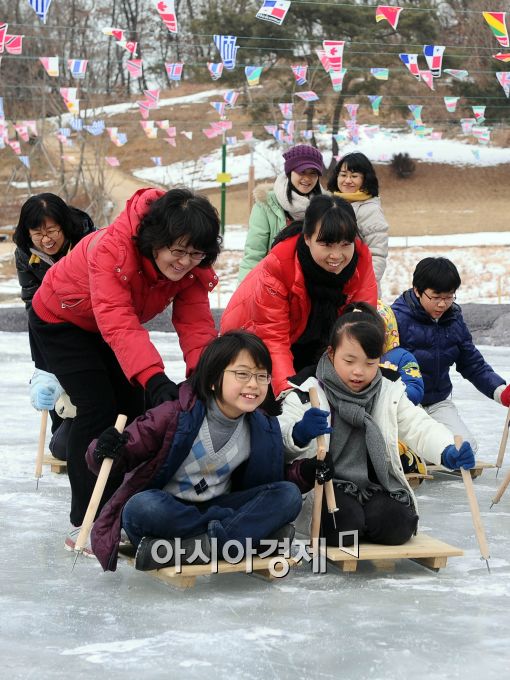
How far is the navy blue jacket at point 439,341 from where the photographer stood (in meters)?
4.85

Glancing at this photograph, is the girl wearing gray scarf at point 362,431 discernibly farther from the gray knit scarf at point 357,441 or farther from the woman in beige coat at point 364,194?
the woman in beige coat at point 364,194

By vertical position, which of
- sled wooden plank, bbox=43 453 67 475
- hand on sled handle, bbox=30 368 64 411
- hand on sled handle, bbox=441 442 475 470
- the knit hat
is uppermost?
the knit hat

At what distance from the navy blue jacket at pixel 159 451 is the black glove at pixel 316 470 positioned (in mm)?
123

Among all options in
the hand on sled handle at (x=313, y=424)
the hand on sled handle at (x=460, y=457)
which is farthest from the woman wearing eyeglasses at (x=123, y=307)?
the hand on sled handle at (x=460, y=457)

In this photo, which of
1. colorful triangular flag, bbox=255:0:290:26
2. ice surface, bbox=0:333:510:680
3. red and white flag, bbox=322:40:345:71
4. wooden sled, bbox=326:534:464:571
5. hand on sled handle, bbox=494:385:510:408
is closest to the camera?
ice surface, bbox=0:333:510:680

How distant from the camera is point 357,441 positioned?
135 inches

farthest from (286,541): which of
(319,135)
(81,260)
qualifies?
(319,135)

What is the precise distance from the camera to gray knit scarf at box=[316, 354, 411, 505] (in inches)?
131

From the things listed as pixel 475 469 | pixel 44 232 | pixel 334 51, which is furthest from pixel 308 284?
pixel 334 51

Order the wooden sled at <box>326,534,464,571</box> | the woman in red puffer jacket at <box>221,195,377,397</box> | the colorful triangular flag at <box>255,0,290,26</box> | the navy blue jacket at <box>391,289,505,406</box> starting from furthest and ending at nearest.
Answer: the colorful triangular flag at <box>255,0,290,26</box>, the navy blue jacket at <box>391,289,505,406</box>, the woman in red puffer jacket at <box>221,195,377,397</box>, the wooden sled at <box>326,534,464,571</box>

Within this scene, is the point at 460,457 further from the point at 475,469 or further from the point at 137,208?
the point at 475,469

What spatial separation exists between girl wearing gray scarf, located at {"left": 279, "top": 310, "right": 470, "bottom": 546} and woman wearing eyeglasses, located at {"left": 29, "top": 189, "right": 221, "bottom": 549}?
418mm

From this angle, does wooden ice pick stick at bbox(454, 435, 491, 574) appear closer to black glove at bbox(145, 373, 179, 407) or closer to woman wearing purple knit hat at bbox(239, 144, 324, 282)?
black glove at bbox(145, 373, 179, 407)

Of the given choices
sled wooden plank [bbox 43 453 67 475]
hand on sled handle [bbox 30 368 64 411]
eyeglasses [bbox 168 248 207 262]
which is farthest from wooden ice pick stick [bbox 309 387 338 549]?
sled wooden plank [bbox 43 453 67 475]
